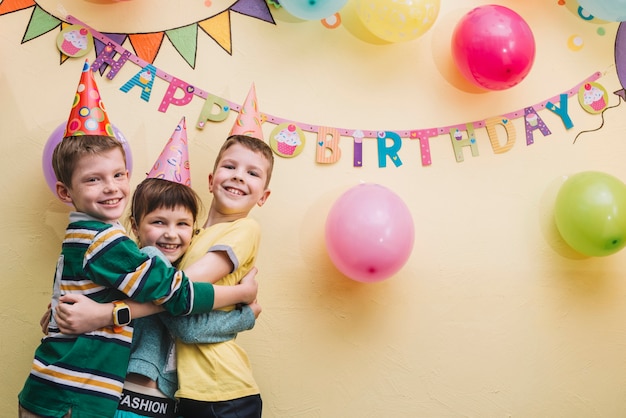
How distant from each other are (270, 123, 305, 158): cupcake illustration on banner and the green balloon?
0.82 metres

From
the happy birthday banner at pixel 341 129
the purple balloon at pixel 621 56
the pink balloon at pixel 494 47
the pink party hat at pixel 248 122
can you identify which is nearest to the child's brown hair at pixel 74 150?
the pink party hat at pixel 248 122

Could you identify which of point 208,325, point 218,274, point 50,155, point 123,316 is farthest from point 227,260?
point 50,155

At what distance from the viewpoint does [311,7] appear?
6.16 ft

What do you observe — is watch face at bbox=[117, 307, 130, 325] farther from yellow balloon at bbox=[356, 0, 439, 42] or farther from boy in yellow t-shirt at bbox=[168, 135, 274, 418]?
yellow balloon at bbox=[356, 0, 439, 42]

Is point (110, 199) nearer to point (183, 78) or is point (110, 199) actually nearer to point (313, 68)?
point (183, 78)

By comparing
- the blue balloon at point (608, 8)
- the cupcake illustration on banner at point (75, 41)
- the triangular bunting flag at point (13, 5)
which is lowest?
the cupcake illustration on banner at point (75, 41)

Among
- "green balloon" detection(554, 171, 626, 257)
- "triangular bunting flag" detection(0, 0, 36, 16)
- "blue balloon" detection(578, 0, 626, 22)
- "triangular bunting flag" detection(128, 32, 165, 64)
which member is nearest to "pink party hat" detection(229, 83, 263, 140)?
"triangular bunting flag" detection(128, 32, 165, 64)

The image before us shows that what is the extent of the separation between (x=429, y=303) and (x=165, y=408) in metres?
0.87

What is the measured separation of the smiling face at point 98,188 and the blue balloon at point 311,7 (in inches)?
29.3

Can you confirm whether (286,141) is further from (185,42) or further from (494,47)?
(494,47)

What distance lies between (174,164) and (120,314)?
44 cm

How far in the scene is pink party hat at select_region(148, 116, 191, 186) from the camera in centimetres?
165

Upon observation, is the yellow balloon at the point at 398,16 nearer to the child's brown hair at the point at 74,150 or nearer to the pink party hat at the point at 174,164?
the pink party hat at the point at 174,164

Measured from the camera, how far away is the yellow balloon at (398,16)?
6.21ft
